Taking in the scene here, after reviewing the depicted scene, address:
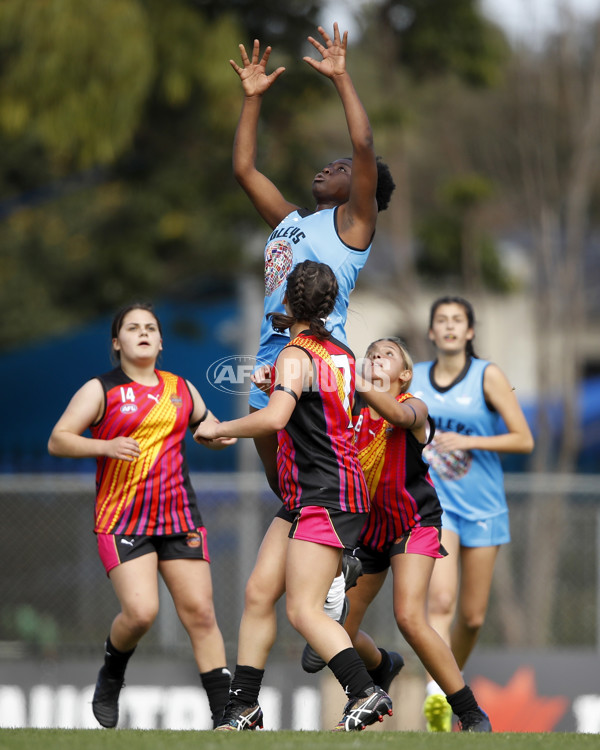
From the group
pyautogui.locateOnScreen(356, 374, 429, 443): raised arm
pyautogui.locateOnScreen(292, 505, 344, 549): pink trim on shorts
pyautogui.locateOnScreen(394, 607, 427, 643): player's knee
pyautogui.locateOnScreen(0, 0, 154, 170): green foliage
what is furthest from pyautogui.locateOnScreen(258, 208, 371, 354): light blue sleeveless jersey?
pyautogui.locateOnScreen(0, 0, 154, 170): green foliage

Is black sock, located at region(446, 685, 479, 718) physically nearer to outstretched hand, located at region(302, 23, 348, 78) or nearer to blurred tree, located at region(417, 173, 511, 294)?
outstretched hand, located at region(302, 23, 348, 78)

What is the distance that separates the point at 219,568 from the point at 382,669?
15.4 feet

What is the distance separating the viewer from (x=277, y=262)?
4.96 m

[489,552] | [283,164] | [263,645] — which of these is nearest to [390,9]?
[283,164]

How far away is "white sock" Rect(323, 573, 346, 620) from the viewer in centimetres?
457

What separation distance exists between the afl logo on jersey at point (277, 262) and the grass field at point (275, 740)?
1.85 meters

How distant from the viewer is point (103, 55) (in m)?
9.84

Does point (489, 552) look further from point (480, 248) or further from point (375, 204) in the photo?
point (480, 248)

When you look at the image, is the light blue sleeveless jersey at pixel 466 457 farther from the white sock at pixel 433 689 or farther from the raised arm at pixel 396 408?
the raised arm at pixel 396 408

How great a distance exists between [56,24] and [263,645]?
6.71 metres

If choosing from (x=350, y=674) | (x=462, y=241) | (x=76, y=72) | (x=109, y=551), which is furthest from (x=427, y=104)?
(x=350, y=674)

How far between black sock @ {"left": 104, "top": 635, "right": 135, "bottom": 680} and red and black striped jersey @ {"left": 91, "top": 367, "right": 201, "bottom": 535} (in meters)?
0.62

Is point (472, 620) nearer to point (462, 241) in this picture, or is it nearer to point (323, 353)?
point (323, 353)

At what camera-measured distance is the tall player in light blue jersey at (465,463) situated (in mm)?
6074
